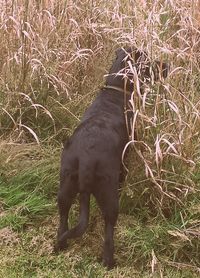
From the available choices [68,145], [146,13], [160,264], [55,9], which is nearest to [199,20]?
[146,13]

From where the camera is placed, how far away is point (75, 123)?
372 cm

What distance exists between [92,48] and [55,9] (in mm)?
412

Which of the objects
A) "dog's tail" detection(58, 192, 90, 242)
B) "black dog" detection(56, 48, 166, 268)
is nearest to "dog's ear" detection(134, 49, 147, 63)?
"black dog" detection(56, 48, 166, 268)

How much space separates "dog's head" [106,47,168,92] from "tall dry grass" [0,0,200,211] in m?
0.05

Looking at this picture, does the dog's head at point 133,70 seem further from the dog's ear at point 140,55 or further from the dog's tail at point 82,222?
the dog's tail at point 82,222

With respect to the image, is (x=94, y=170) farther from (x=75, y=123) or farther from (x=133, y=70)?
(x=75, y=123)

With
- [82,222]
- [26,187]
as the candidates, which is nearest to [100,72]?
[26,187]

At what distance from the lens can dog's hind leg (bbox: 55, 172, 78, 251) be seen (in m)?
2.70

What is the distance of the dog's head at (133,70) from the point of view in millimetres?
2988

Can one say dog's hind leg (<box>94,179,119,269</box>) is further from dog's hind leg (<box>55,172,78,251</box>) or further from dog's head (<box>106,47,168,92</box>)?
dog's head (<box>106,47,168,92</box>)

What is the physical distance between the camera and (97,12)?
4145mm

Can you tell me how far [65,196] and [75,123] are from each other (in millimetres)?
1072

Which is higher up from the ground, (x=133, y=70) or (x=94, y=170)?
(x=133, y=70)

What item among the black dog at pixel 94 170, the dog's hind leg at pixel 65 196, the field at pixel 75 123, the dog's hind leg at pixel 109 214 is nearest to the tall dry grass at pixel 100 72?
the field at pixel 75 123
